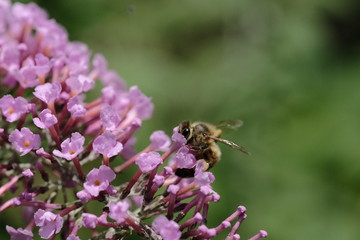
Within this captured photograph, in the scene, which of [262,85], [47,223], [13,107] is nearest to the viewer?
[47,223]

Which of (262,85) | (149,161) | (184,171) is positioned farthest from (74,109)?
(262,85)

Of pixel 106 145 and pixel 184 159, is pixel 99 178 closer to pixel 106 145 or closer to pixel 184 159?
pixel 106 145

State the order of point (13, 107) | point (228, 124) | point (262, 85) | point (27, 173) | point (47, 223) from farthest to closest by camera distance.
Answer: point (262, 85) → point (228, 124) → point (13, 107) → point (27, 173) → point (47, 223)

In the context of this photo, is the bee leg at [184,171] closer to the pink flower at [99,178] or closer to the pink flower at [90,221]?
the pink flower at [99,178]

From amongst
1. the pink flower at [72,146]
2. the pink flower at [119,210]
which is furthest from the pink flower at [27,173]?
the pink flower at [119,210]

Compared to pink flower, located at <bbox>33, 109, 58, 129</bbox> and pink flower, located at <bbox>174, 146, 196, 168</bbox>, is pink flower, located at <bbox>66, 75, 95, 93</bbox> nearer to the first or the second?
pink flower, located at <bbox>33, 109, 58, 129</bbox>

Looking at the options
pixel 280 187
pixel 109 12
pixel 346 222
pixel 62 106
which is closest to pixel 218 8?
pixel 109 12
